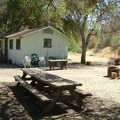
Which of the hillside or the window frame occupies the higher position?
Answer: the window frame

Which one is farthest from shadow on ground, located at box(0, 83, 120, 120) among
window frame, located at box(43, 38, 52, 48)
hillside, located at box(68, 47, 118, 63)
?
hillside, located at box(68, 47, 118, 63)

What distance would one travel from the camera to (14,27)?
2762 cm

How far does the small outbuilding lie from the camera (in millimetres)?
15664

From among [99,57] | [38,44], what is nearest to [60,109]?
[38,44]

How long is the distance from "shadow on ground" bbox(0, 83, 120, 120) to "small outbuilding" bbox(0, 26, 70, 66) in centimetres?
923

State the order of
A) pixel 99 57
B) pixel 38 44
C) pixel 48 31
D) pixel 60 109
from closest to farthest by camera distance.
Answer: pixel 60 109
pixel 38 44
pixel 48 31
pixel 99 57

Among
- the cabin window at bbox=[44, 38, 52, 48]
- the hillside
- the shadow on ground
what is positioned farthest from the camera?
the hillside

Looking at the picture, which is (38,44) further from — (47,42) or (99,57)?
(99,57)

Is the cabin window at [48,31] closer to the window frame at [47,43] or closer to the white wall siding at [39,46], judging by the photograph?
the white wall siding at [39,46]

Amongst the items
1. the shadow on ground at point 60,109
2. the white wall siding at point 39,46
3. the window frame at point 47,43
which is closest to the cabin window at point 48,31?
the white wall siding at point 39,46

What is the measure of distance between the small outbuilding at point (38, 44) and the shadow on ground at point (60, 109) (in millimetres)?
9230

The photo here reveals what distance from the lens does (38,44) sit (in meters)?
16.0

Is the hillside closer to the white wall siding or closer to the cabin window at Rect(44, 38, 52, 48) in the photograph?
the white wall siding

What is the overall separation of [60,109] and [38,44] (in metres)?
11.1
